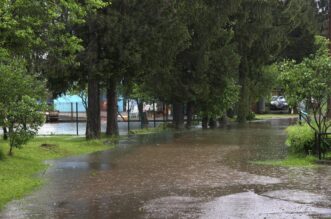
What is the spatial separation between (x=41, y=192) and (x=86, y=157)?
21.2 feet

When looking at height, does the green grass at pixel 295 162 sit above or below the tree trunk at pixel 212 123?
below

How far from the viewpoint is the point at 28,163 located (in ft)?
50.4

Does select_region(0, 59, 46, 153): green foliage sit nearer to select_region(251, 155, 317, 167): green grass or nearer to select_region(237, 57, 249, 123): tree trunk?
select_region(251, 155, 317, 167): green grass

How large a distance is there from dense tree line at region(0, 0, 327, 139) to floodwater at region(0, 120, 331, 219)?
349cm

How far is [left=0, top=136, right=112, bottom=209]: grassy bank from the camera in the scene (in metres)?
11.0

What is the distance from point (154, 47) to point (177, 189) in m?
13.3

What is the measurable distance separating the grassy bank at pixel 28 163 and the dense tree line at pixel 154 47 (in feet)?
9.51

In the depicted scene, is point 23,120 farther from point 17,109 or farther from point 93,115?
point 93,115

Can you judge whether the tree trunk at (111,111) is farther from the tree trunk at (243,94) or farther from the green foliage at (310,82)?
the tree trunk at (243,94)

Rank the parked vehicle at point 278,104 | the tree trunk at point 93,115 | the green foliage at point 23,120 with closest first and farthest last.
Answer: the green foliage at point 23,120 < the tree trunk at point 93,115 < the parked vehicle at point 278,104

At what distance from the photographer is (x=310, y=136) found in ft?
52.8

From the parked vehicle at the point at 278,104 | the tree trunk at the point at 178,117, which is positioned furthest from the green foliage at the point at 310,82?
the parked vehicle at the point at 278,104

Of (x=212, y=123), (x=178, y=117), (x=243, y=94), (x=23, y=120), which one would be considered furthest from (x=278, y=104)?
(x=23, y=120)

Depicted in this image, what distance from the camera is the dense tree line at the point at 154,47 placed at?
14.6 metres
